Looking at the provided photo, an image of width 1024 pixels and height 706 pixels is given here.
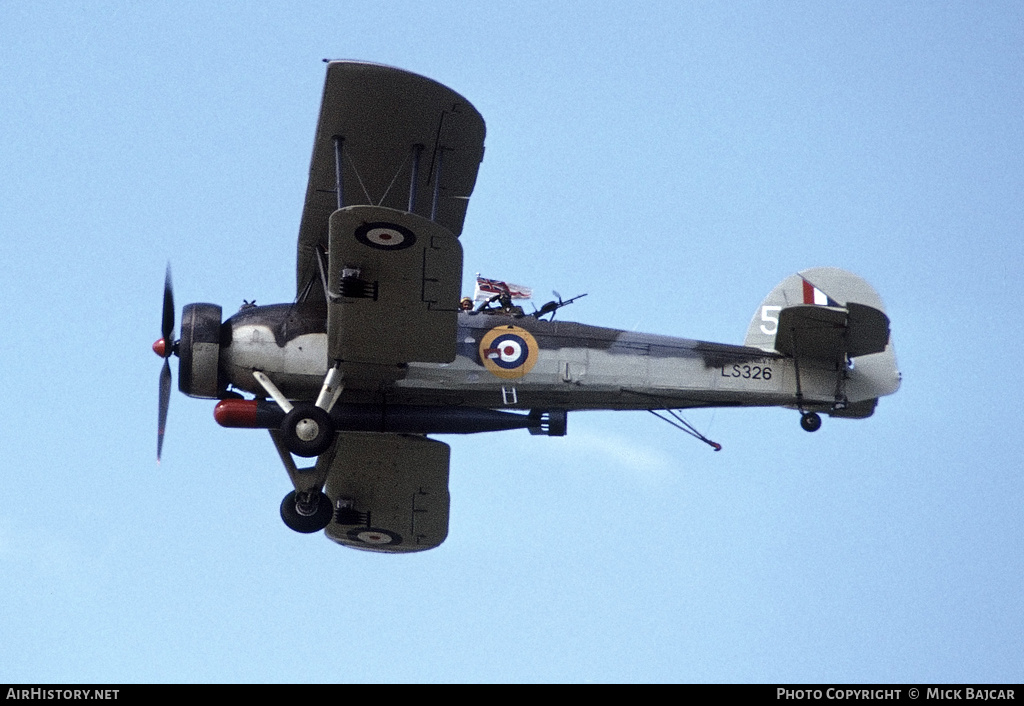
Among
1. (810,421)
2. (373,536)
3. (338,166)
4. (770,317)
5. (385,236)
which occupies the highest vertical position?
(338,166)

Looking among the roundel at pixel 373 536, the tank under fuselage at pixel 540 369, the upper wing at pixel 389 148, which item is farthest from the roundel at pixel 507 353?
the roundel at pixel 373 536

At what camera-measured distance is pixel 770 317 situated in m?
12.6

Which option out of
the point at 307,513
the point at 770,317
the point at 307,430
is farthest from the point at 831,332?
the point at 307,513

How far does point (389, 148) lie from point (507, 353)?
2.05 m

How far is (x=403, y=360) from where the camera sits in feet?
36.4

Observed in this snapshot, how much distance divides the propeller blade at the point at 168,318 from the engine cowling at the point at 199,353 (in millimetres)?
252

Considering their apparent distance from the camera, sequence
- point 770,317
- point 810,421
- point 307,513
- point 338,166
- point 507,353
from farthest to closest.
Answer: point 770,317, point 307,513, point 810,421, point 507,353, point 338,166

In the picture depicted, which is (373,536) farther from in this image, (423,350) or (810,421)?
(810,421)

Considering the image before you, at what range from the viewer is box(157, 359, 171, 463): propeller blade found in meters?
11.9
